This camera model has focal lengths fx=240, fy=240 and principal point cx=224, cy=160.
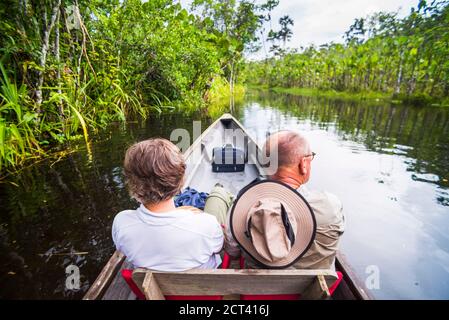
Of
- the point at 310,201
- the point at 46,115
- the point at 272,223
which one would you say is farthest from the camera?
the point at 46,115

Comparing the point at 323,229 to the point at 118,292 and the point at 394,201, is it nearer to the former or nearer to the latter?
the point at 118,292

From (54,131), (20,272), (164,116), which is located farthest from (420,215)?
(164,116)

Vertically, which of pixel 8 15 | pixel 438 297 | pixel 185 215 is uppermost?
pixel 8 15

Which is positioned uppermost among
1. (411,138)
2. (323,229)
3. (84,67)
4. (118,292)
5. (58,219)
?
(84,67)

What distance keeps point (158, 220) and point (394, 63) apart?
26332 mm

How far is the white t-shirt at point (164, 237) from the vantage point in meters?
1.14

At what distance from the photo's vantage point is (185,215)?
3.84ft

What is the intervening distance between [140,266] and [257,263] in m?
0.59

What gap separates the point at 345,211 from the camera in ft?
12.1

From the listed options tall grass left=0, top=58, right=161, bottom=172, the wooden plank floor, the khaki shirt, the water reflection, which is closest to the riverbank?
the water reflection

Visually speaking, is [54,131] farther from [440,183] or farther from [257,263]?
[440,183]

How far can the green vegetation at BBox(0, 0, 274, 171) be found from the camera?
4250mm

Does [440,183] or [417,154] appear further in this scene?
[417,154]


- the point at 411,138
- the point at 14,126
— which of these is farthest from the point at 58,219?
the point at 411,138
